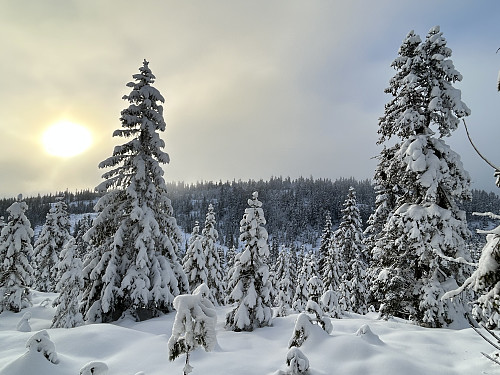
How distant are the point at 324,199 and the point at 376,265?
480 feet

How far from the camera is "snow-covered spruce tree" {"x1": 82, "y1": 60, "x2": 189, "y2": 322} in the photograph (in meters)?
15.2

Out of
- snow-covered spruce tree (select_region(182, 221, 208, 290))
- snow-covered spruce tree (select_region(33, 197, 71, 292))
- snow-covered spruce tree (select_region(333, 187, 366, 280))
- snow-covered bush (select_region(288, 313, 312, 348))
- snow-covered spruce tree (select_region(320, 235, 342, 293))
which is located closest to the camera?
snow-covered bush (select_region(288, 313, 312, 348))

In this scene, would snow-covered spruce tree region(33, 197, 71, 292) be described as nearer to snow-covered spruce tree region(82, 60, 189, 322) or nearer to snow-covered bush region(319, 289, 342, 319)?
snow-covered spruce tree region(82, 60, 189, 322)

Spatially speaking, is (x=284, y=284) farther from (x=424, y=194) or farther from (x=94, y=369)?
(x=94, y=369)

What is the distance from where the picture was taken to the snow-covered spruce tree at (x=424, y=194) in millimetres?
11648

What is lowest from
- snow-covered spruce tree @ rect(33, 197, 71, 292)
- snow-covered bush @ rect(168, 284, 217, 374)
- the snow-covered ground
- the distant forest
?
the snow-covered ground

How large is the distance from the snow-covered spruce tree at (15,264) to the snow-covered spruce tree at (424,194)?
25651mm

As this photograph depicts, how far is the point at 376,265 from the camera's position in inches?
581

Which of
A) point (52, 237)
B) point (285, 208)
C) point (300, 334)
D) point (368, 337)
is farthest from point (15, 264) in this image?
point (285, 208)

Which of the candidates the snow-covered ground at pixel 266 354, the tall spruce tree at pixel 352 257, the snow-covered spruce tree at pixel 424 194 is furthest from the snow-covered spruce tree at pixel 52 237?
the snow-covered spruce tree at pixel 424 194

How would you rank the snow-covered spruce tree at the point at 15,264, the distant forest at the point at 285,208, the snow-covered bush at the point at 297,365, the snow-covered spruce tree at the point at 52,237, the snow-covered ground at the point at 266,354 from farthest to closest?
the distant forest at the point at 285,208 < the snow-covered spruce tree at the point at 52,237 < the snow-covered spruce tree at the point at 15,264 < the snow-covered ground at the point at 266,354 < the snow-covered bush at the point at 297,365

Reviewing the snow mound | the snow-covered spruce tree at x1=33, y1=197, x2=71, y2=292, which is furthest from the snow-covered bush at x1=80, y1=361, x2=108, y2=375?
the snow-covered spruce tree at x1=33, y1=197, x2=71, y2=292

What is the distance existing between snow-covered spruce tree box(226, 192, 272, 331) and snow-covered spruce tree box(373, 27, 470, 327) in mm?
5336

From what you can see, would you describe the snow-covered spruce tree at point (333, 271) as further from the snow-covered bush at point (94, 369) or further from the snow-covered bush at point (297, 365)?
the snow-covered bush at point (94, 369)
